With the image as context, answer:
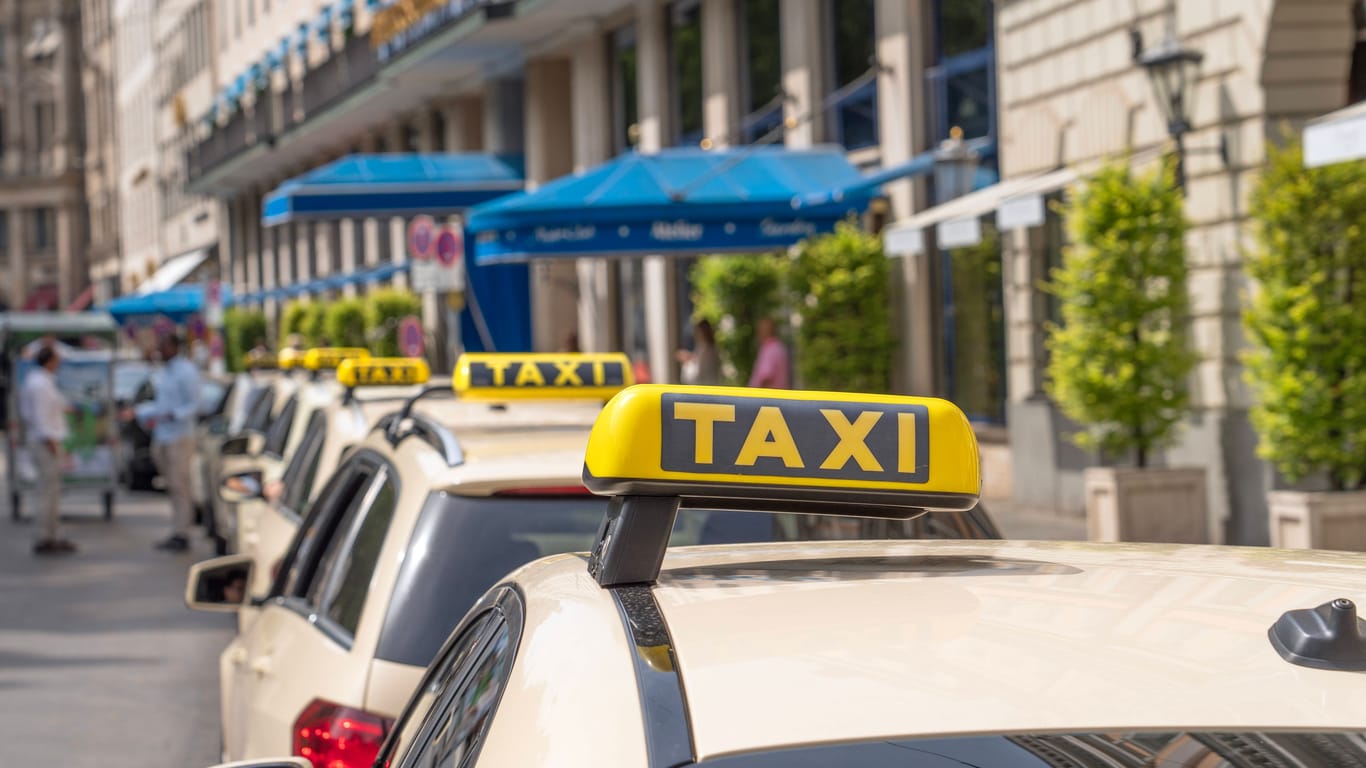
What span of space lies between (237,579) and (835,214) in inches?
484

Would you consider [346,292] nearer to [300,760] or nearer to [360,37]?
[360,37]

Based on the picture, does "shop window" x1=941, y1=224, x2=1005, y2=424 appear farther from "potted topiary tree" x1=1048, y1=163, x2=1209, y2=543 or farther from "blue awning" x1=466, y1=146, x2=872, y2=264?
"potted topiary tree" x1=1048, y1=163, x2=1209, y2=543

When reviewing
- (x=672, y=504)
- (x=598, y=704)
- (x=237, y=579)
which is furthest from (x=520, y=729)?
(x=237, y=579)

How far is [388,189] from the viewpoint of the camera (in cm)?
2800

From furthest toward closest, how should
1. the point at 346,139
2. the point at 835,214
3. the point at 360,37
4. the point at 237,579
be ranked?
the point at 346,139 < the point at 360,37 < the point at 835,214 < the point at 237,579

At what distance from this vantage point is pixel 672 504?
7.66ft

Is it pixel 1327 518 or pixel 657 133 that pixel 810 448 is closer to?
pixel 1327 518

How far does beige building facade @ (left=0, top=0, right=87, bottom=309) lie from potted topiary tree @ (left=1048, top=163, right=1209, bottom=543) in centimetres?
9653

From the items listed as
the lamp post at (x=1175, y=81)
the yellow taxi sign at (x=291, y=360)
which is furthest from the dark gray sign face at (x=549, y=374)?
the yellow taxi sign at (x=291, y=360)

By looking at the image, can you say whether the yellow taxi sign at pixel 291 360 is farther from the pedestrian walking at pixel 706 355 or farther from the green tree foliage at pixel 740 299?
the green tree foliage at pixel 740 299

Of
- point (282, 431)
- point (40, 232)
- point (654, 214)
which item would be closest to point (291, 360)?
point (654, 214)

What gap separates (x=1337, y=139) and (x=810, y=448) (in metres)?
8.74

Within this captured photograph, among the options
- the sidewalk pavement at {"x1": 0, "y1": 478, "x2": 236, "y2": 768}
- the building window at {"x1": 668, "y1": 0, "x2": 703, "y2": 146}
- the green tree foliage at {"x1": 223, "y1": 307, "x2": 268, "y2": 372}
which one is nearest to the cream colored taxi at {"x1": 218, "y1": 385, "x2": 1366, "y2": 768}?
the sidewalk pavement at {"x1": 0, "y1": 478, "x2": 236, "y2": 768}

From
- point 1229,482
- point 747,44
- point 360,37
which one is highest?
→ point 360,37
